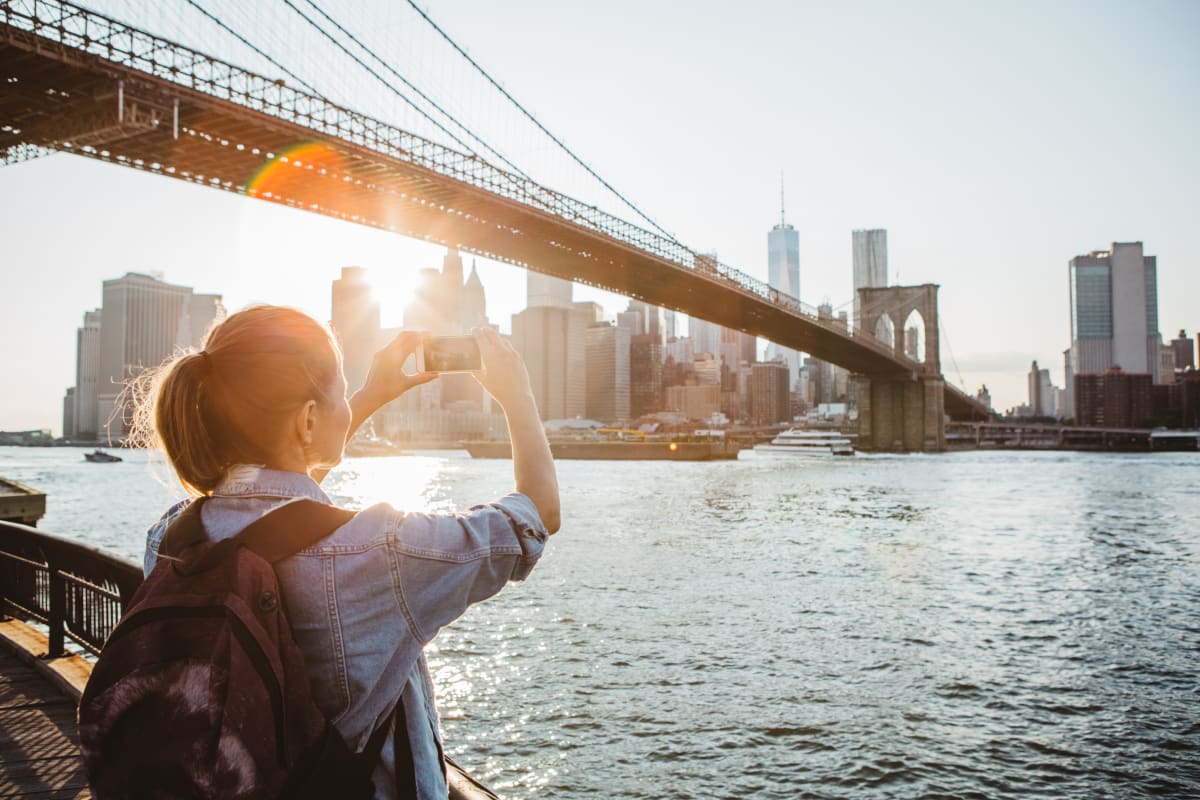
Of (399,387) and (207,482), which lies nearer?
(207,482)

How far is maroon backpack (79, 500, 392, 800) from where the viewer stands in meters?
0.92

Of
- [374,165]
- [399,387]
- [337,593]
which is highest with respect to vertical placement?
[374,165]

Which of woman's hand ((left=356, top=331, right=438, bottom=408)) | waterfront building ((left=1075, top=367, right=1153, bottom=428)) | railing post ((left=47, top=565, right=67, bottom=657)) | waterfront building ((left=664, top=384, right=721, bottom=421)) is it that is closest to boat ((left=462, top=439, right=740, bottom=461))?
railing post ((left=47, top=565, right=67, bottom=657))

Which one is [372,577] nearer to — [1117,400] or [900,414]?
[900,414]

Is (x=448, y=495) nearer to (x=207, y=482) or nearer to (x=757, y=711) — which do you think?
(x=757, y=711)

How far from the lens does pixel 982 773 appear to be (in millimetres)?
5160

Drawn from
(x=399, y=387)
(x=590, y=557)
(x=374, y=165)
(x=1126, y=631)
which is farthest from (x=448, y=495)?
(x=399, y=387)

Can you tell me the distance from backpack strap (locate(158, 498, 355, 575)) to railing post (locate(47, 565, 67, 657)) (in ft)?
12.8

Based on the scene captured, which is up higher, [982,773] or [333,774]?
[333,774]

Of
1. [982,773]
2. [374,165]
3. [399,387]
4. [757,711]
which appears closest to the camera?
[399,387]

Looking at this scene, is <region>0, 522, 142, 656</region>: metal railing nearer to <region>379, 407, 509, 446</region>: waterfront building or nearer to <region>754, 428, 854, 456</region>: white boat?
<region>754, 428, 854, 456</region>: white boat

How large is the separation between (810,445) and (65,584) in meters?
68.7

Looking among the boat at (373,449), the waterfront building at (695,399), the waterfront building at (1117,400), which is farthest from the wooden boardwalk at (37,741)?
the waterfront building at (1117,400)

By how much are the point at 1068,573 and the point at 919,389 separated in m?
54.0
